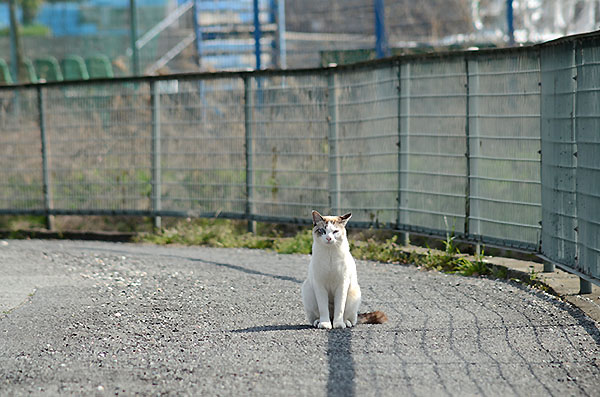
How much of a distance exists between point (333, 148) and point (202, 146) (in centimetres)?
208

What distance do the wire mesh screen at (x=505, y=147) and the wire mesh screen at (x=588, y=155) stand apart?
3.92 feet

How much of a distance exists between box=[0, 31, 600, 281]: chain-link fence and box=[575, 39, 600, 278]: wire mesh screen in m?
0.02

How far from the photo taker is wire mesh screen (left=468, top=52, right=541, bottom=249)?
8.37 metres

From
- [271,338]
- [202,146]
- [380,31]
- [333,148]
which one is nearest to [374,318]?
[271,338]

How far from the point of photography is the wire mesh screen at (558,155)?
287 inches

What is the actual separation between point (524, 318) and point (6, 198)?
903cm

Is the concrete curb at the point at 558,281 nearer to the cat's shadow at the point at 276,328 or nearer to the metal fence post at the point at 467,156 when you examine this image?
the metal fence post at the point at 467,156

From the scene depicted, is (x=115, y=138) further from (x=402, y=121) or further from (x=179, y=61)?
(x=179, y=61)

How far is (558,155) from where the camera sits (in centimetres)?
757

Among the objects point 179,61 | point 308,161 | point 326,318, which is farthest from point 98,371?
point 179,61

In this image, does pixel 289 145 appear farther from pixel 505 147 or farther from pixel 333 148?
pixel 505 147

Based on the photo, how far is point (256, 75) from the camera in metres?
11.6

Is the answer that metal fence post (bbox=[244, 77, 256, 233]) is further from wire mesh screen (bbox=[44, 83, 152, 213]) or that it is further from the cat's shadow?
the cat's shadow

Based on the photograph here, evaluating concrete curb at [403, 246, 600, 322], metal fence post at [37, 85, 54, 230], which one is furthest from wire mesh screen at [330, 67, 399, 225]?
metal fence post at [37, 85, 54, 230]
